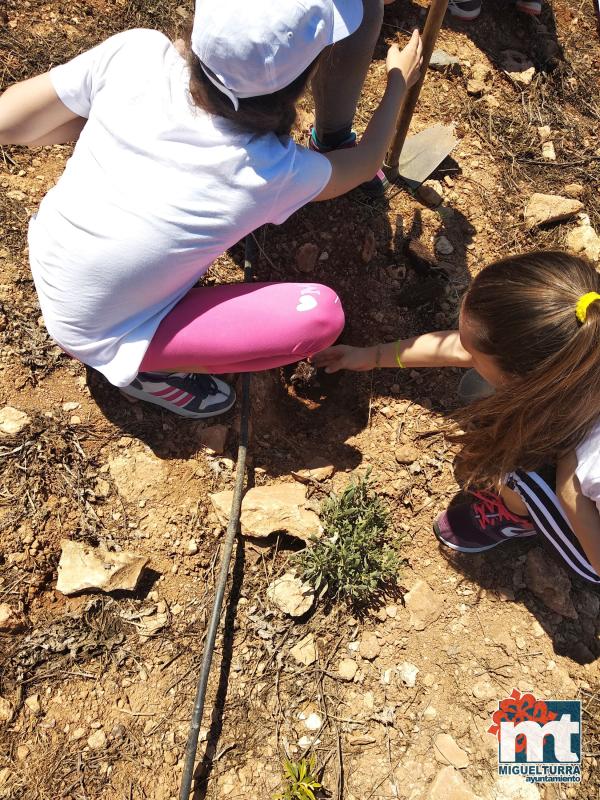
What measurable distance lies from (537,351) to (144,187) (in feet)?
3.11

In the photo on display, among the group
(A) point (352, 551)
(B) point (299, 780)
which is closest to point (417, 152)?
(A) point (352, 551)

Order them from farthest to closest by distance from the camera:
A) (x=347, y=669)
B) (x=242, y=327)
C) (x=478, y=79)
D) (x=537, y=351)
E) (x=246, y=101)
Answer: (x=478, y=79) < (x=347, y=669) < (x=242, y=327) < (x=537, y=351) < (x=246, y=101)

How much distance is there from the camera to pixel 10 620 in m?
1.59

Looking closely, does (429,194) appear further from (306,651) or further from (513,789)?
(513,789)

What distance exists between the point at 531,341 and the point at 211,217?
775 millimetres

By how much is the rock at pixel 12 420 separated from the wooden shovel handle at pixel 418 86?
1.62 meters

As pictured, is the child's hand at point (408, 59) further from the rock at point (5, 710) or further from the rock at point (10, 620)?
the rock at point (5, 710)

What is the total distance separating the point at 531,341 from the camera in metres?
1.31

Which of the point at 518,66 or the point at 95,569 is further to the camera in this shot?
the point at 518,66

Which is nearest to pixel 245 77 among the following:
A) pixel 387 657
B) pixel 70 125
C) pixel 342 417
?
pixel 70 125

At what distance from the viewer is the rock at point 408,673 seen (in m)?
1.70

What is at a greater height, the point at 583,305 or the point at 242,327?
the point at 583,305

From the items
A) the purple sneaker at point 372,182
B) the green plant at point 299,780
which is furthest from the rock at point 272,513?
the purple sneaker at point 372,182

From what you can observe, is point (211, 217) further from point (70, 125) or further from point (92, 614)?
point (92, 614)
